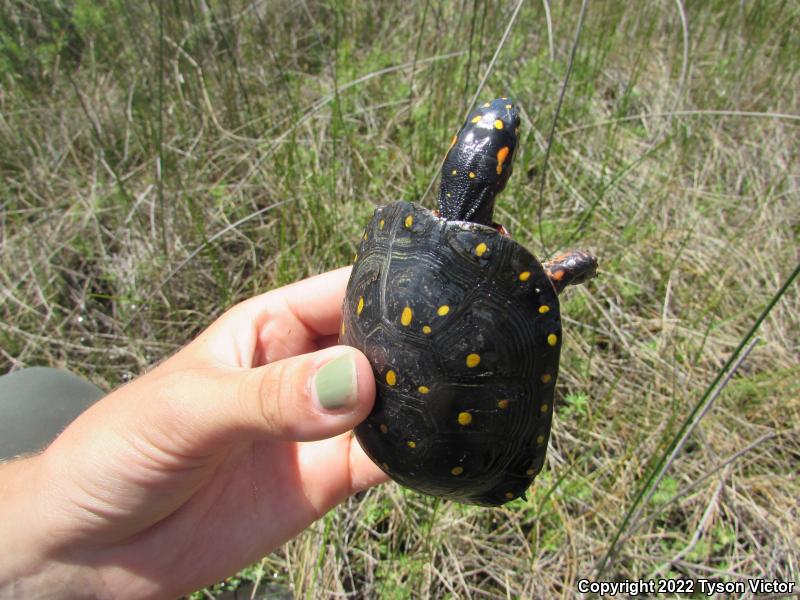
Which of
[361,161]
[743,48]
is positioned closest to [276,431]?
[361,161]

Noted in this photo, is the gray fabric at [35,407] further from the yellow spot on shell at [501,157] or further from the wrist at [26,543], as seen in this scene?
the yellow spot on shell at [501,157]

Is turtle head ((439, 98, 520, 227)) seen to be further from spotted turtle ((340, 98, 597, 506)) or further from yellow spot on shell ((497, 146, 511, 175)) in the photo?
spotted turtle ((340, 98, 597, 506))

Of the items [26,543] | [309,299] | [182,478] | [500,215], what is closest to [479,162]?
[309,299]

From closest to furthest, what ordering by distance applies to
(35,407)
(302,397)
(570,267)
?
(302,397), (570,267), (35,407)

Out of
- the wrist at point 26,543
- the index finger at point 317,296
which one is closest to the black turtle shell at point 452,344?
the index finger at point 317,296

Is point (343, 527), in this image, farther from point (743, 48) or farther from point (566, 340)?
point (743, 48)

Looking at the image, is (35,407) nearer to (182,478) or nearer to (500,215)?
(182,478)
